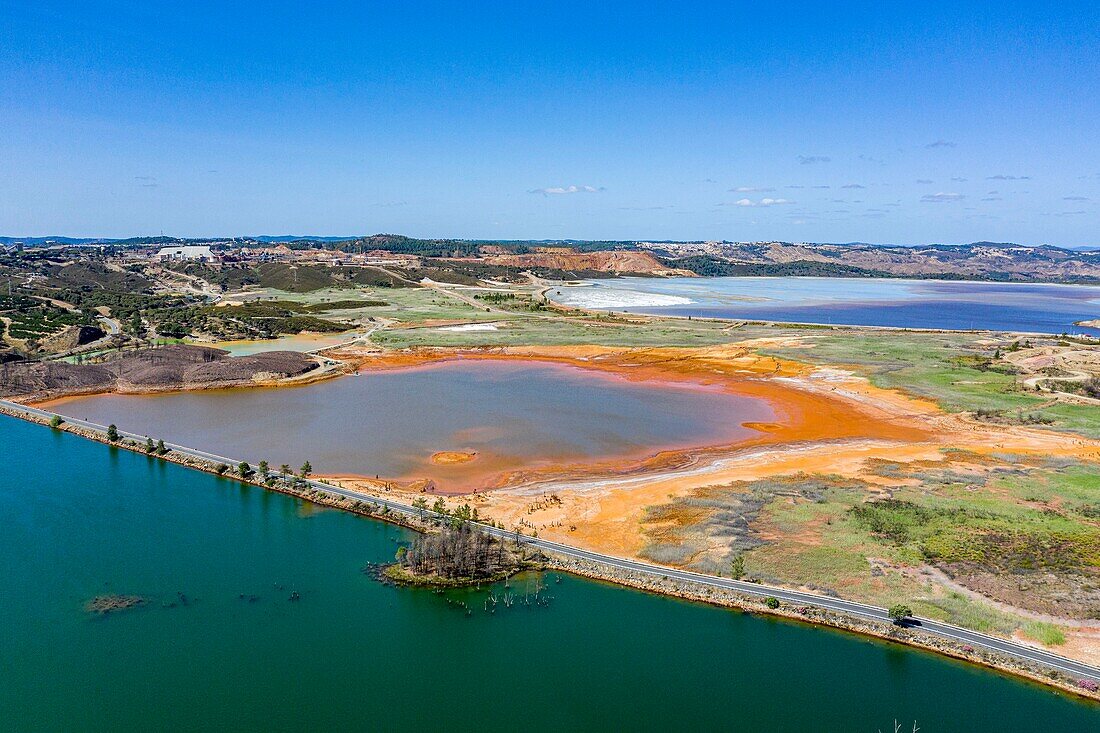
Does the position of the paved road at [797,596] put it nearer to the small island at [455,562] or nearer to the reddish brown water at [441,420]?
the small island at [455,562]

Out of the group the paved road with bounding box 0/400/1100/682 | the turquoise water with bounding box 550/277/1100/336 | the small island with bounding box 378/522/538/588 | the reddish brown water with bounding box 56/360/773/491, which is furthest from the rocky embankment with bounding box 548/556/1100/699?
the turquoise water with bounding box 550/277/1100/336

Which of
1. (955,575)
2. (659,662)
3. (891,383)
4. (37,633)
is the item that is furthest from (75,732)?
(891,383)

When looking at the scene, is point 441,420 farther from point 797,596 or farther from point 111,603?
point 797,596

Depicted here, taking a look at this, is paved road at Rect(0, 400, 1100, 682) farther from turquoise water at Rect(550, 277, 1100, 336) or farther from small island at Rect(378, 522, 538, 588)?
turquoise water at Rect(550, 277, 1100, 336)

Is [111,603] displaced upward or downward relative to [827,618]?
downward

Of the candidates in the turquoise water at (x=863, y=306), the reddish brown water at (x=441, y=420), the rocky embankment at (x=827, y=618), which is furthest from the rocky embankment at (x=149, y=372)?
the turquoise water at (x=863, y=306)

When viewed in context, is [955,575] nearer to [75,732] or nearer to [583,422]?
[583,422]

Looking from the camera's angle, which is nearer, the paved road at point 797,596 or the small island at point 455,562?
the paved road at point 797,596

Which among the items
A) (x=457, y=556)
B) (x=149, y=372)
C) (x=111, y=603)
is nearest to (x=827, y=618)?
(x=457, y=556)

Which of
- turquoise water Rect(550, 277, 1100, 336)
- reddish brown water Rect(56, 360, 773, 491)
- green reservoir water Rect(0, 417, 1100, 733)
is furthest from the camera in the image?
turquoise water Rect(550, 277, 1100, 336)
